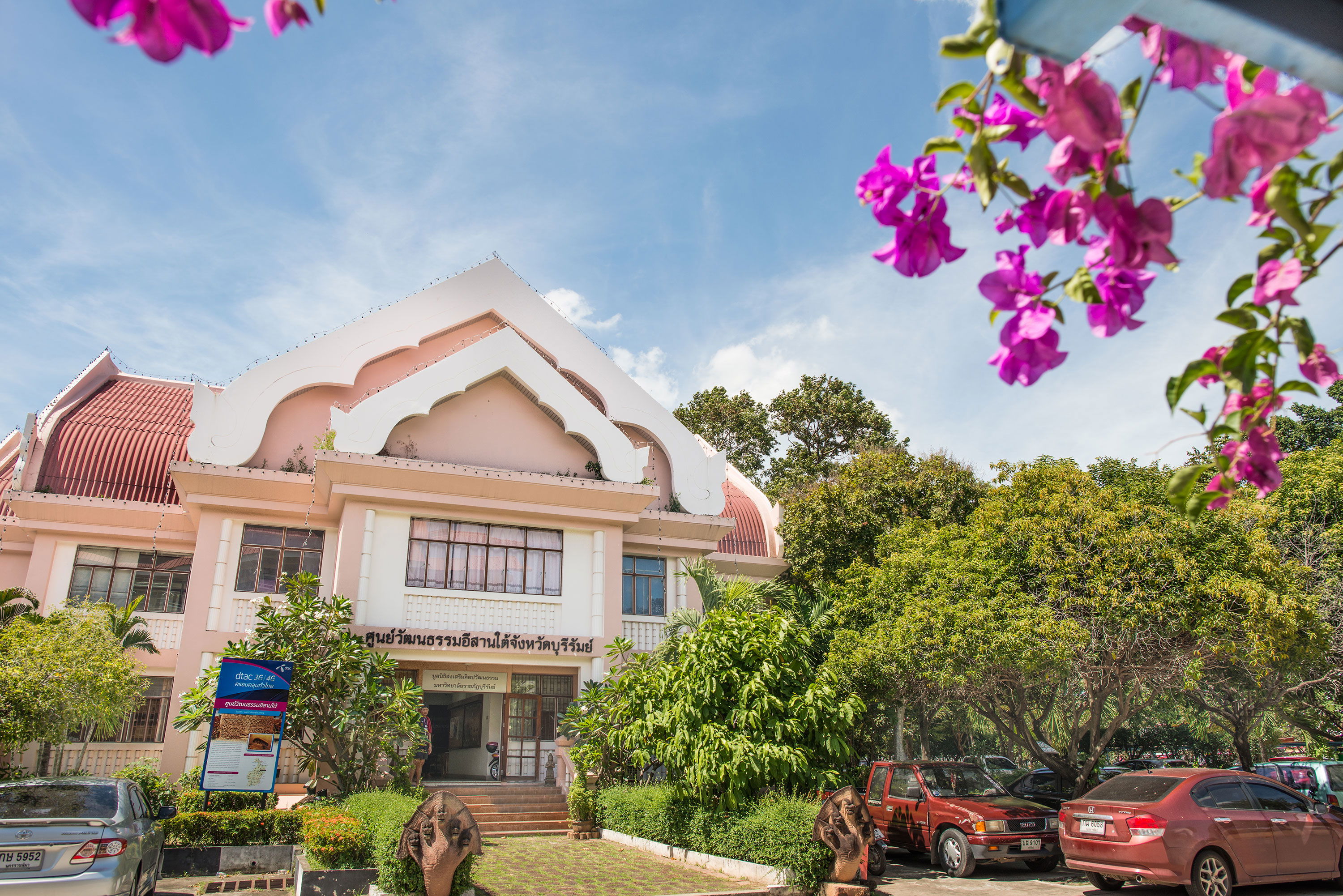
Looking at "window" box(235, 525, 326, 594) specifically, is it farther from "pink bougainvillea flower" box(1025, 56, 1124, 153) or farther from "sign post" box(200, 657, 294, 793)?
"pink bougainvillea flower" box(1025, 56, 1124, 153)

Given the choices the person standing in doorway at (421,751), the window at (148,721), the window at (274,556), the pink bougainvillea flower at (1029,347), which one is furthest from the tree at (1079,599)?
the window at (148,721)

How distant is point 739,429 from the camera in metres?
34.7

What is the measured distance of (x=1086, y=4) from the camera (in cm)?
145

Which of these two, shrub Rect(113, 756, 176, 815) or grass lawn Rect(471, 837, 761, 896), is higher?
shrub Rect(113, 756, 176, 815)

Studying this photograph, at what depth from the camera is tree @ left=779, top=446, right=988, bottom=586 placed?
20.6m

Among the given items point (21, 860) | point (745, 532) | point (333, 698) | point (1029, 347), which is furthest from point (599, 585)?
point (1029, 347)

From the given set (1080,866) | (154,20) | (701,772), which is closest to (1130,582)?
(1080,866)

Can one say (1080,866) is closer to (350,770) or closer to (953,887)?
(953,887)

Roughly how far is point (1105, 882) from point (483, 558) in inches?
481

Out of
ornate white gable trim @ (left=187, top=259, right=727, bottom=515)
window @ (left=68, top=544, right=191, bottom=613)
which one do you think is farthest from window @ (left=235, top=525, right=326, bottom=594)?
ornate white gable trim @ (left=187, top=259, right=727, bottom=515)

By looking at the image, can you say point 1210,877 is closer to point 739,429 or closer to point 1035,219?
point 1035,219

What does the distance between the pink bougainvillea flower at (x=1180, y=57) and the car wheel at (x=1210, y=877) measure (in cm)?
1068

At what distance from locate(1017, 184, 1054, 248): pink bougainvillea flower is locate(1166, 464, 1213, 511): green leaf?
0.70 meters

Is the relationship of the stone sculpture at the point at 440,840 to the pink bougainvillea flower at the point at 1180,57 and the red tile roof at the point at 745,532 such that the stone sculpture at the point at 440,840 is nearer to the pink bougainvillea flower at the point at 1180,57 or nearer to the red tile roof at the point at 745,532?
the pink bougainvillea flower at the point at 1180,57
